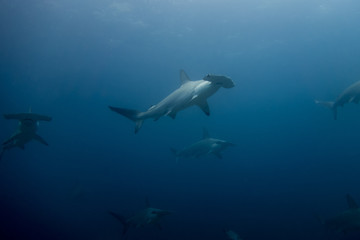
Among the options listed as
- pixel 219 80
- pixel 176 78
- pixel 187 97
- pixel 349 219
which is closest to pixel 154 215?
pixel 187 97

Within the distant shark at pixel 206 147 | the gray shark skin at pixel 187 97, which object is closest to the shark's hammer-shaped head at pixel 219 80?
the gray shark skin at pixel 187 97

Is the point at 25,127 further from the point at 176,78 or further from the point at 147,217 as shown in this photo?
the point at 176,78

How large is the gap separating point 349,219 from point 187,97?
6681mm

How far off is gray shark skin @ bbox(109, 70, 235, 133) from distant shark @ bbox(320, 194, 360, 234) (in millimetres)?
5856

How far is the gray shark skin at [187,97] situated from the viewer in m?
5.03

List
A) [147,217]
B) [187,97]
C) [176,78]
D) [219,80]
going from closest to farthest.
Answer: [219,80]
[187,97]
[147,217]
[176,78]

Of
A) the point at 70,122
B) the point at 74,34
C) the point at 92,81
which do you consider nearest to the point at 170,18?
the point at 74,34

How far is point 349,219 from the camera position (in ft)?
25.5

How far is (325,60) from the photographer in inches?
1957

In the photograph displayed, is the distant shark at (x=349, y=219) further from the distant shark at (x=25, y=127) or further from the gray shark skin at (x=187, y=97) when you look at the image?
the distant shark at (x=25, y=127)

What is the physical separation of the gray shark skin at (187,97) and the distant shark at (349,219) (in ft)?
19.2

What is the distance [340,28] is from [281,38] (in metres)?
8.13

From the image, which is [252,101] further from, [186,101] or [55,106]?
[186,101]

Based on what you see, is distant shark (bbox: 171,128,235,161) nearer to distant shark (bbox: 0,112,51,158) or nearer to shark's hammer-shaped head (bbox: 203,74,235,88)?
distant shark (bbox: 0,112,51,158)
